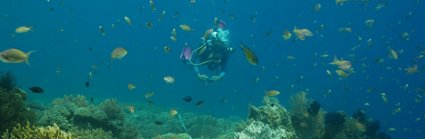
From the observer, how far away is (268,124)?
1334 cm

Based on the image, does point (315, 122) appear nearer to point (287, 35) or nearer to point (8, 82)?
point (287, 35)

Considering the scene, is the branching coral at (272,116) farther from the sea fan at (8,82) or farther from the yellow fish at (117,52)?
the sea fan at (8,82)

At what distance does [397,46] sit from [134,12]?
113 meters

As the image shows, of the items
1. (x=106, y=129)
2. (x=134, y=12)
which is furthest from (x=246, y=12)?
(x=106, y=129)

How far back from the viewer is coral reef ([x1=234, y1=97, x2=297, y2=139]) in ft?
40.7

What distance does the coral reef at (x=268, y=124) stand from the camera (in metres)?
12.4

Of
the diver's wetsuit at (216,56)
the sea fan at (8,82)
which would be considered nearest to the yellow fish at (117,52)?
the sea fan at (8,82)

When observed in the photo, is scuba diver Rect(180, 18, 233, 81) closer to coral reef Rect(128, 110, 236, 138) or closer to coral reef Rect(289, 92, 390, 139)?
coral reef Rect(289, 92, 390, 139)

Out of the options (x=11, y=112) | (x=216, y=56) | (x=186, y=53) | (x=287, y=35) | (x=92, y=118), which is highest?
(x=287, y=35)

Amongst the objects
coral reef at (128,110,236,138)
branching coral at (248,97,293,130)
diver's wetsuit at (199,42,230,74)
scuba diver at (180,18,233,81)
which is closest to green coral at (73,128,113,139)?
scuba diver at (180,18,233,81)

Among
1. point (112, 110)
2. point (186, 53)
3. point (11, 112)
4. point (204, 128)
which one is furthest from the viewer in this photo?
point (204, 128)

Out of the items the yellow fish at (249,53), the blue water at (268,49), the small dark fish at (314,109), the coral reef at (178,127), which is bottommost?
the yellow fish at (249,53)

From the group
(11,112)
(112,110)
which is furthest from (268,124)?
(11,112)

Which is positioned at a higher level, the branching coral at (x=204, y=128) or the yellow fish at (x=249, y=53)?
the branching coral at (x=204, y=128)
